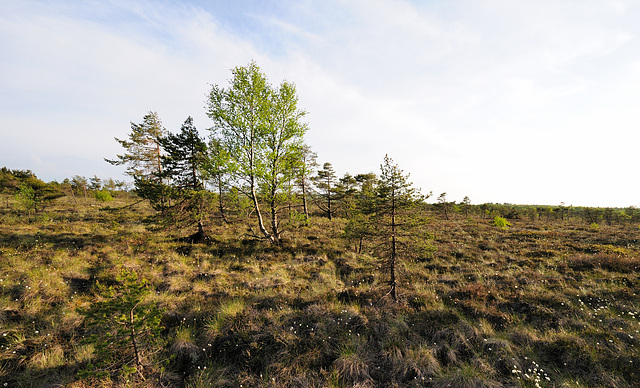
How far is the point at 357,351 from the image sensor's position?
549cm

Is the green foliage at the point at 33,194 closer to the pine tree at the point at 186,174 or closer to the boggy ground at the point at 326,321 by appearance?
the boggy ground at the point at 326,321

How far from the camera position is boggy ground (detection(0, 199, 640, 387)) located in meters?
4.78

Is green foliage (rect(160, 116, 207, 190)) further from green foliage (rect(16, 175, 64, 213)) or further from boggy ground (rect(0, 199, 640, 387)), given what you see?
green foliage (rect(16, 175, 64, 213))

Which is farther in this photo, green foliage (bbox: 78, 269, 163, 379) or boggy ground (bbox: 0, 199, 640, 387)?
boggy ground (bbox: 0, 199, 640, 387)

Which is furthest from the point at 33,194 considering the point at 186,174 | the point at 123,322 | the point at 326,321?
the point at 326,321

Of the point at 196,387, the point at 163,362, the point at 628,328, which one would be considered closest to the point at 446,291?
the point at 628,328

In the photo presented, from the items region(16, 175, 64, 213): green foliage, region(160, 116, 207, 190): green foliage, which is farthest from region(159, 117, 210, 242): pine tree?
region(16, 175, 64, 213): green foliage

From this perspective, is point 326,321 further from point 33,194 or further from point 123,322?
point 33,194

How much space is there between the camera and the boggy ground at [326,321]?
4.78 meters

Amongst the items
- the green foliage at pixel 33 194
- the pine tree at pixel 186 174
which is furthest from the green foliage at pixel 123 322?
the green foliage at pixel 33 194

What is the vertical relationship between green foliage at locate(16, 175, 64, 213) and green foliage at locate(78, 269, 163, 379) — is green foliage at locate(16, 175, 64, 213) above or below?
above

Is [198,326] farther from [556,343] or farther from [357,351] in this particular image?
[556,343]

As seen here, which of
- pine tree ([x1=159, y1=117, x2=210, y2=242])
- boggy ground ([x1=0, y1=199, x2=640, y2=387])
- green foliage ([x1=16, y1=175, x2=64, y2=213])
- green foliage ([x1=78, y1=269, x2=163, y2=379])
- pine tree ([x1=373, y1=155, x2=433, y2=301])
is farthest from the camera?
green foliage ([x1=16, y1=175, x2=64, y2=213])

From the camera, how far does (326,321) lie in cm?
674
